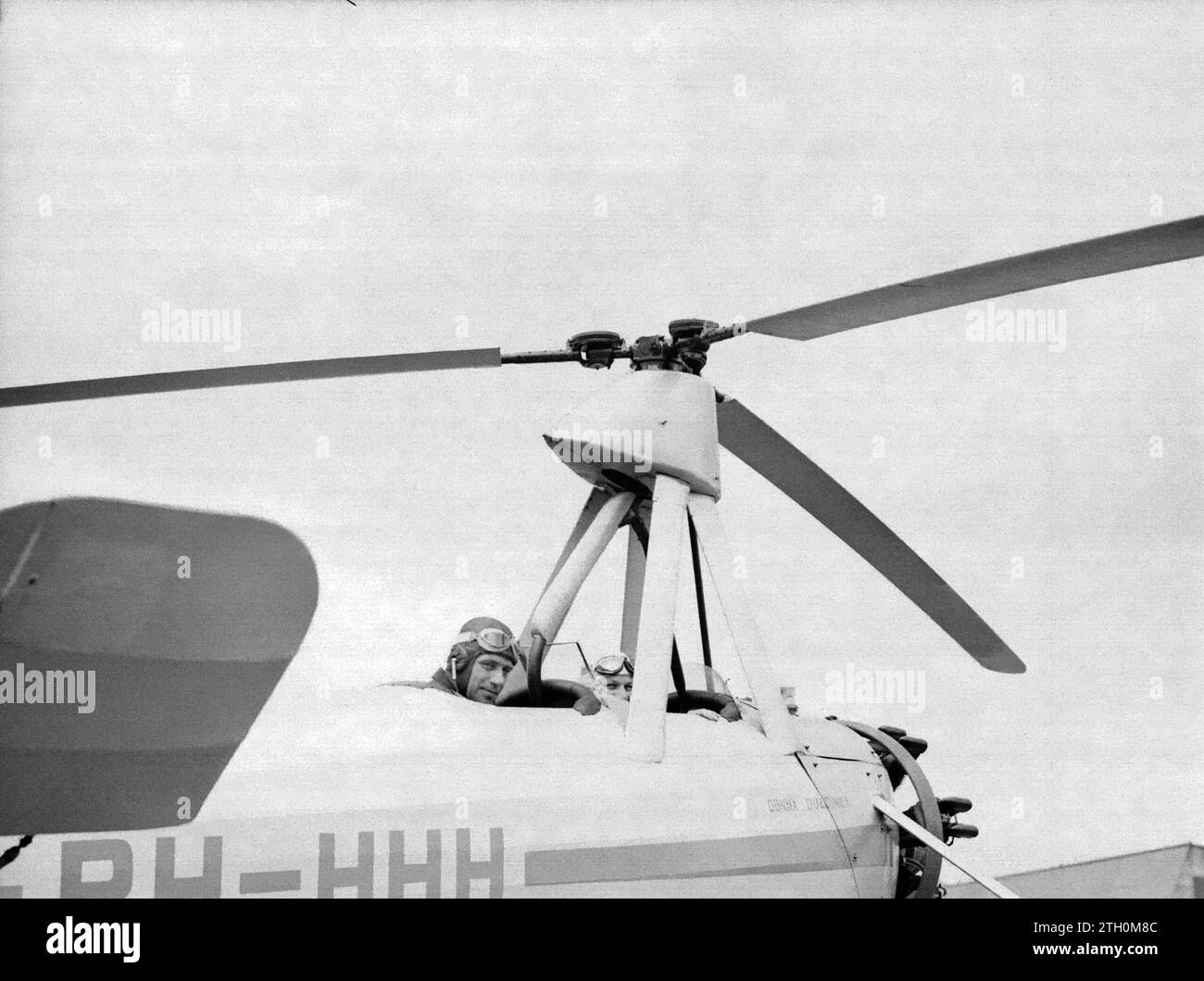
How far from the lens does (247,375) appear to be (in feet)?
19.8

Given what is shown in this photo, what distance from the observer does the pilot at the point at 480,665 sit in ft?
19.9

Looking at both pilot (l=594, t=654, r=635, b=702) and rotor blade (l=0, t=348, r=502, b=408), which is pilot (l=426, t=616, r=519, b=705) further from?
rotor blade (l=0, t=348, r=502, b=408)

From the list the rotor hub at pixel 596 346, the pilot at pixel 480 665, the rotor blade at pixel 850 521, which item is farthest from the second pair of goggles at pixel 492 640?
the rotor blade at pixel 850 521

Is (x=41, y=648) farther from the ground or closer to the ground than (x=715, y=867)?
farther from the ground

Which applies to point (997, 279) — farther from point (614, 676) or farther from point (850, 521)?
point (614, 676)

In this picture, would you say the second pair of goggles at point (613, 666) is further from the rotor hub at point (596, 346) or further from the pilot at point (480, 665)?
the rotor hub at point (596, 346)

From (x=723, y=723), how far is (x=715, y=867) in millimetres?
928

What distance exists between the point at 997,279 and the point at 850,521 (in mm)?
2228

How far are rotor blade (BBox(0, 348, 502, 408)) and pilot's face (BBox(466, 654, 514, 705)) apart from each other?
1.56 meters

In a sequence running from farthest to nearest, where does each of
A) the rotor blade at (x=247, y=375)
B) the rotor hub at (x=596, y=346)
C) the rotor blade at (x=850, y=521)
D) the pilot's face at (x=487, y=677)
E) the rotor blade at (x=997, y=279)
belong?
the rotor blade at (x=850, y=521) < the rotor hub at (x=596, y=346) < the pilot's face at (x=487, y=677) < the rotor blade at (x=997, y=279) < the rotor blade at (x=247, y=375)

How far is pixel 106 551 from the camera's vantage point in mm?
3613

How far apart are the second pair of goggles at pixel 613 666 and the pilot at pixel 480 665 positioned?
0.55 metres
